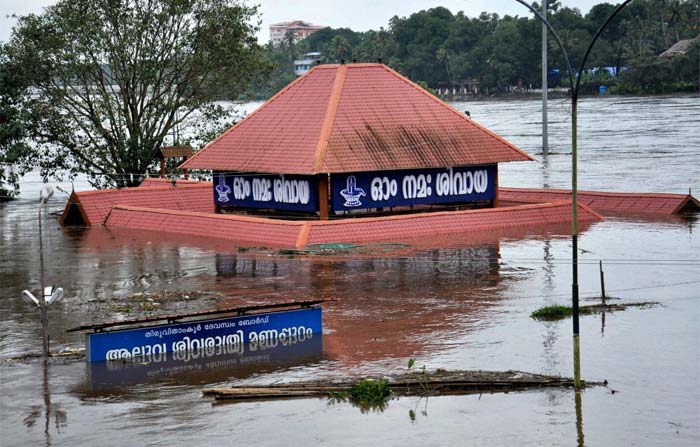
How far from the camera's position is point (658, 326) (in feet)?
102

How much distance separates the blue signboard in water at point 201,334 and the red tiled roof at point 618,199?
28.7 metres

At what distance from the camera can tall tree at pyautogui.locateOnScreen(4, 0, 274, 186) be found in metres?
64.2

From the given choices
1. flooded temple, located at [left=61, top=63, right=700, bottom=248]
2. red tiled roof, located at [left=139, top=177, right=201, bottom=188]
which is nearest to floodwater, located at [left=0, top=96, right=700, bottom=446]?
flooded temple, located at [left=61, top=63, right=700, bottom=248]

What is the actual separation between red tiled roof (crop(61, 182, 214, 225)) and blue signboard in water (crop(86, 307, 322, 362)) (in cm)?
2748

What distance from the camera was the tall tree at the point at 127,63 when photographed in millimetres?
64188

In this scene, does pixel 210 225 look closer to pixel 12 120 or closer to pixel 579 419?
pixel 12 120

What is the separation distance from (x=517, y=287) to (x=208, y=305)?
9.69 metres

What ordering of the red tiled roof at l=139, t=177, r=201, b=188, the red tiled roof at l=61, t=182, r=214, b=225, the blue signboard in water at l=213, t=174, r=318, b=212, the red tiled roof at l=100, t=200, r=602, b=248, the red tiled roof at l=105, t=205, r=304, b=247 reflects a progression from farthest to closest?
the red tiled roof at l=139, t=177, r=201, b=188 < the red tiled roof at l=61, t=182, r=214, b=225 < the blue signboard in water at l=213, t=174, r=318, b=212 < the red tiled roof at l=105, t=205, r=304, b=247 < the red tiled roof at l=100, t=200, r=602, b=248

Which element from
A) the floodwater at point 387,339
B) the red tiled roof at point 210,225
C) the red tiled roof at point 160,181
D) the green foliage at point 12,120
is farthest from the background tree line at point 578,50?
the floodwater at point 387,339

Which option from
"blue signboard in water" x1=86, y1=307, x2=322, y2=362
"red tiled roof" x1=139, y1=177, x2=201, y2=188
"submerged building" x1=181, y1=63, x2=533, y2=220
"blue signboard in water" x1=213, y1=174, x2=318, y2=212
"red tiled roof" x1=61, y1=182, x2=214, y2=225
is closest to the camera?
"blue signboard in water" x1=86, y1=307, x2=322, y2=362

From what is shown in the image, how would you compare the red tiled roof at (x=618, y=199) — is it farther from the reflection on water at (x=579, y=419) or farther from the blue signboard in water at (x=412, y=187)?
the reflection on water at (x=579, y=419)

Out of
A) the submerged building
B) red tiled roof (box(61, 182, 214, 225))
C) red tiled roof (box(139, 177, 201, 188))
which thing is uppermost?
the submerged building

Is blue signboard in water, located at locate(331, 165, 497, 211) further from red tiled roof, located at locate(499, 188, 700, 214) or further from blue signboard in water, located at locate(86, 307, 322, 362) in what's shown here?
blue signboard in water, located at locate(86, 307, 322, 362)

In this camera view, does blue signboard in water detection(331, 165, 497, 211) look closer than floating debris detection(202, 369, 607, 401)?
No
